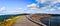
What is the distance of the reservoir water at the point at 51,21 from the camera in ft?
5.12

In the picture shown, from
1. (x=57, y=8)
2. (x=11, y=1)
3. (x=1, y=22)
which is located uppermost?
(x=11, y=1)

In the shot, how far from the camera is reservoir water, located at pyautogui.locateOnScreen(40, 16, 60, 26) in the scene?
1560 mm

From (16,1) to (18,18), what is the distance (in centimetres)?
28

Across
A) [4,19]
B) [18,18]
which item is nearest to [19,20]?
[18,18]

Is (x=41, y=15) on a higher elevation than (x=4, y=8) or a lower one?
lower

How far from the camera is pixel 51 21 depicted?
62.4 inches

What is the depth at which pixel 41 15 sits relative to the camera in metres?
1.62

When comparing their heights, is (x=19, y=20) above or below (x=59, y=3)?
below

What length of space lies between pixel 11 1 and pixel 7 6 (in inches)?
4.1

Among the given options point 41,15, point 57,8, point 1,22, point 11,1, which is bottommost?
point 1,22

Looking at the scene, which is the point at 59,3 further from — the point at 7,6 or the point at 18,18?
the point at 7,6

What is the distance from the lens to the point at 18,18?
1.60 m

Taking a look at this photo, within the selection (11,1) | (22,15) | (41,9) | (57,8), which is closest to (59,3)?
(57,8)

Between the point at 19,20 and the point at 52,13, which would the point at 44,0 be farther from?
the point at 19,20
